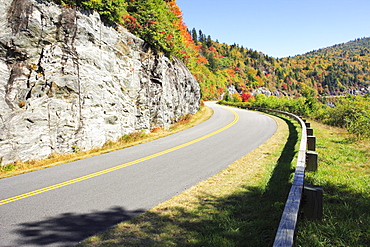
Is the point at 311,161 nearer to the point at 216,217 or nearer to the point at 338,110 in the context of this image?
the point at 216,217

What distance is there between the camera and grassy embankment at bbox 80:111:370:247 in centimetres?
318

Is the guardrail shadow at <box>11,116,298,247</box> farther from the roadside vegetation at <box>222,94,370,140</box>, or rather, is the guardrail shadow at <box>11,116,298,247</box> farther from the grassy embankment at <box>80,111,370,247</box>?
the roadside vegetation at <box>222,94,370,140</box>

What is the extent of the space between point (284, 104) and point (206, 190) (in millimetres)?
29725

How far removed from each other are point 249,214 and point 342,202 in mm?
1714

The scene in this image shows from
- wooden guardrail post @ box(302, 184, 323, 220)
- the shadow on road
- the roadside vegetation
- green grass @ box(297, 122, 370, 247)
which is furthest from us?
the roadside vegetation

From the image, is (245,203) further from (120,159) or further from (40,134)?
(40,134)

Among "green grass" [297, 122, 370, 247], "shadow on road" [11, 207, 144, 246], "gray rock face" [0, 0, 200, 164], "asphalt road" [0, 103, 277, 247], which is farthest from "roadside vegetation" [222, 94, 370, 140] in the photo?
"gray rock face" [0, 0, 200, 164]

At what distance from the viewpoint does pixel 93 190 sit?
5.96 m

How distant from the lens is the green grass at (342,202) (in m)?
2.93

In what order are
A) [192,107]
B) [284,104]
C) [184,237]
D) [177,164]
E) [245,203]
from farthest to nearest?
[284,104] < [192,107] < [177,164] < [245,203] < [184,237]

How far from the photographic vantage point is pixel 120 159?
9289 mm

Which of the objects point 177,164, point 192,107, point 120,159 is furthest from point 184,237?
point 192,107

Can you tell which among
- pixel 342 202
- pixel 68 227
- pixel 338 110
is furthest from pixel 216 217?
pixel 338 110

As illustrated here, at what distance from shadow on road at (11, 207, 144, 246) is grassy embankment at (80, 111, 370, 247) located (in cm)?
29
